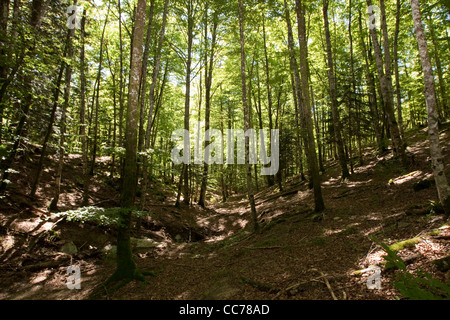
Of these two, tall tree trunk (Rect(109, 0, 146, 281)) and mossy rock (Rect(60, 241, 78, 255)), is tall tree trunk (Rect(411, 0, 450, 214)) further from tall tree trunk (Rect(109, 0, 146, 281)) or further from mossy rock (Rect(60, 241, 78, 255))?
mossy rock (Rect(60, 241, 78, 255))

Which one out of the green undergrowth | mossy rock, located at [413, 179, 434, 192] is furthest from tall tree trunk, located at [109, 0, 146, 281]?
mossy rock, located at [413, 179, 434, 192]

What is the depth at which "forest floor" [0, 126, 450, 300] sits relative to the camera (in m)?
4.56

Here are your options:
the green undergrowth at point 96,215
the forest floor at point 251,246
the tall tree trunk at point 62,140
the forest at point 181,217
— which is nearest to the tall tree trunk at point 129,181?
the forest at point 181,217

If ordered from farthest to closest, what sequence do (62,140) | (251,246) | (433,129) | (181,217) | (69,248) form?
(181,217) < (62,140) < (251,246) < (69,248) < (433,129)

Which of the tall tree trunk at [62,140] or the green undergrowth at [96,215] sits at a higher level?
the tall tree trunk at [62,140]

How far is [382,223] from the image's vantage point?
671 cm

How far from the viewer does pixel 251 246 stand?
858cm

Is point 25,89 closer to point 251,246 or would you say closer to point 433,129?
point 251,246

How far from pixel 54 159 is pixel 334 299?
1790cm

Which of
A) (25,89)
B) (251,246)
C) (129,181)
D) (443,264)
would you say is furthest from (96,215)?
(443,264)

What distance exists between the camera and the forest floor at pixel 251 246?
456 centimetres

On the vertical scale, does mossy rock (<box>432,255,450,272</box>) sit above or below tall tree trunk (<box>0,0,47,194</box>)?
below

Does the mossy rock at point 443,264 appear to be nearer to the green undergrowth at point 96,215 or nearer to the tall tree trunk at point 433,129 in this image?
the tall tree trunk at point 433,129
